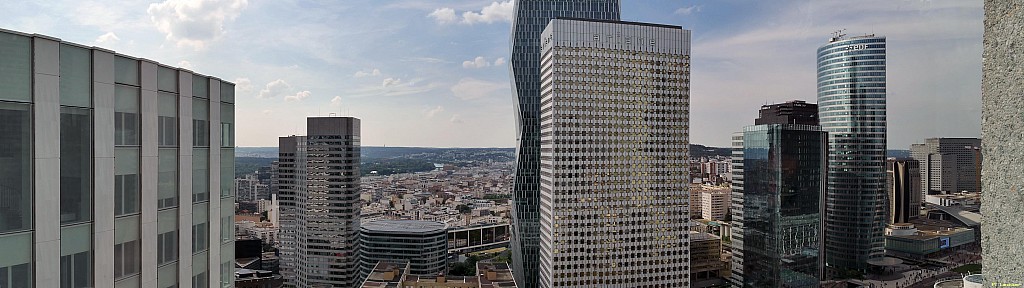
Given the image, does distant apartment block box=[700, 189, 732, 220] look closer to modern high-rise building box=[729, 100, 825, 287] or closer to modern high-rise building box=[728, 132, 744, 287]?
modern high-rise building box=[728, 132, 744, 287]

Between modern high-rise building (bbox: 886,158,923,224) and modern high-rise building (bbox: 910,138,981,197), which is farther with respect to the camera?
modern high-rise building (bbox: 886,158,923,224)

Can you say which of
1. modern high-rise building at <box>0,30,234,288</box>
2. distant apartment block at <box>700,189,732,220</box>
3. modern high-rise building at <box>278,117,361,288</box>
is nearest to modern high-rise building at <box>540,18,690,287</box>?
modern high-rise building at <box>278,117,361,288</box>

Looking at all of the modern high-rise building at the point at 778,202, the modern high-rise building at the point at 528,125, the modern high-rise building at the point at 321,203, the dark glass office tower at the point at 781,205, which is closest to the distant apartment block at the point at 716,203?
the modern high-rise building at the point at 778,202

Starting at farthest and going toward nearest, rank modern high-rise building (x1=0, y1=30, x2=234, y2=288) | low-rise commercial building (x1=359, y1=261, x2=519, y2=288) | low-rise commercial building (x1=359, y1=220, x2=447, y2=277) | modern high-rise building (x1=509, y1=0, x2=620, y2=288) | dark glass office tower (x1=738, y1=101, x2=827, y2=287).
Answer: low-rise commercial building (x1=359, y1=220, x2=447, y2=277) < modern high-rise building (x1=509, y1=0, x2=620, y2=288) < dark glass office tower (x1=738, y1=101, x2=827, y2=287) < low-rise commercial building (x1=359, y1=261, x2=519, y2=288) < modern high-rise building (x1=0, y1=30, x2=234, y2=288)

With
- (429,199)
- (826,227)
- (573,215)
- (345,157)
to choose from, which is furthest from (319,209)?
(826,227)

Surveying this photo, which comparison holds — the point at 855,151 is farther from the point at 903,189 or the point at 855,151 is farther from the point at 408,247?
the point at 408,247

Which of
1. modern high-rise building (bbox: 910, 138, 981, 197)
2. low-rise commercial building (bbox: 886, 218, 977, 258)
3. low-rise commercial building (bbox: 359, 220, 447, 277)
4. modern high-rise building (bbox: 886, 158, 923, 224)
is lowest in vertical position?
low-rise commercial building (bbox: 359, 220, 447, 277)

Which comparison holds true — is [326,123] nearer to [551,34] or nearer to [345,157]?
[345,157]

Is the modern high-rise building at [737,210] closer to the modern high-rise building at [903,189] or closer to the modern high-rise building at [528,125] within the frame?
the modern high-rise building at [903,189]
